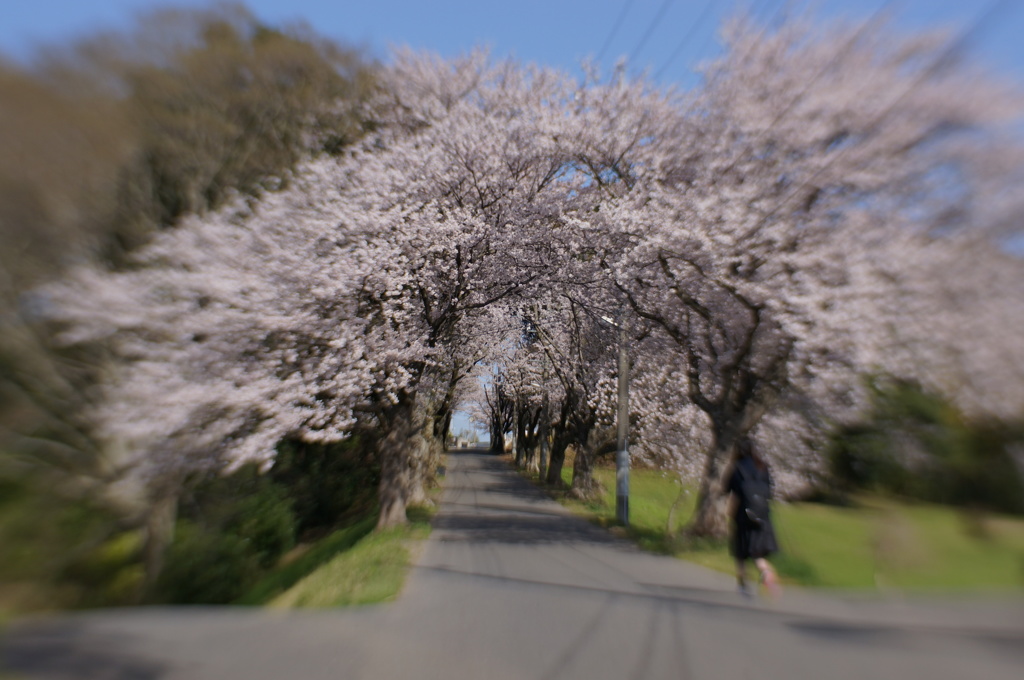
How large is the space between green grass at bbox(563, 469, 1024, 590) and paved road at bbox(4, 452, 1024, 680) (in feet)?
1.44

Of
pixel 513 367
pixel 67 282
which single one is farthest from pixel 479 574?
pixel 513 367

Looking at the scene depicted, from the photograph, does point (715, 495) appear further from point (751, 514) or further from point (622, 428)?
point (751, 514)

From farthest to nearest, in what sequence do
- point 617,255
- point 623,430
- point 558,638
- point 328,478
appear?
point 328,478 → point 623,430 → point 617,255 → point 558,638

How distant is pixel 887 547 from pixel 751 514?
1728mm

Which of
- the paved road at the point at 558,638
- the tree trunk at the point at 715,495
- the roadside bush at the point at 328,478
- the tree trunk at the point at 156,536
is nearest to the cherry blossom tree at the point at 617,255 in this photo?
the tree trunk at the point at 715,495

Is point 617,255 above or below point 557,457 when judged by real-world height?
above

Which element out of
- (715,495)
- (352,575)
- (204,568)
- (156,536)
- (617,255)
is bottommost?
(204,568)

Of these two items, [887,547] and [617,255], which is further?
[617,255]

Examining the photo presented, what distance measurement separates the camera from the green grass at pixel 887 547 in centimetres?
674

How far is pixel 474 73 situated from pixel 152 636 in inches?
515

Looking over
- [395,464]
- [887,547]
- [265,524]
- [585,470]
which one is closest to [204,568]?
[265,524]

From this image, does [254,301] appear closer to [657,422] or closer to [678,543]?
[678,543]

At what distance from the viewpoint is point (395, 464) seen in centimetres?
1609

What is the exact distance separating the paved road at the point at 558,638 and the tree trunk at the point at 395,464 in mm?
6470
